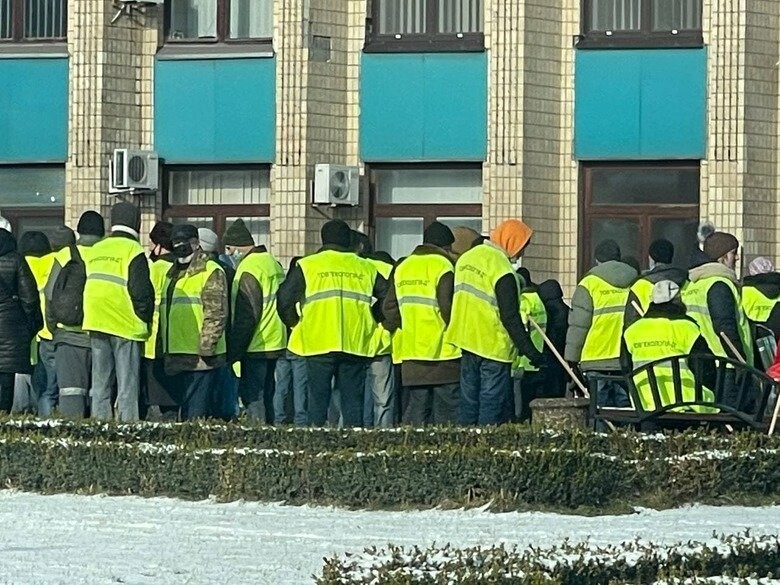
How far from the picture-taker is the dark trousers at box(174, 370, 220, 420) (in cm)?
1988

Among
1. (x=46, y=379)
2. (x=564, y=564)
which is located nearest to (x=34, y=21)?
(x=46, y=379)

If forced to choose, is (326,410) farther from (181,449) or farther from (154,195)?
(154,195)

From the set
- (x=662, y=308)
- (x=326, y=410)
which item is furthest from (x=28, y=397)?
(x=662, y=308)

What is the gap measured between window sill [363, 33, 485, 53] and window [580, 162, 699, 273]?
1.95 metres

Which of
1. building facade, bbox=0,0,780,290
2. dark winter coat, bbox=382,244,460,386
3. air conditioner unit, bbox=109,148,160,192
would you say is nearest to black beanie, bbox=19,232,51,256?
dark winter coat, bbox=382,244,460,386

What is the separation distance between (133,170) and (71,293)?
29.9 ft

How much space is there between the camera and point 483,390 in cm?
1842

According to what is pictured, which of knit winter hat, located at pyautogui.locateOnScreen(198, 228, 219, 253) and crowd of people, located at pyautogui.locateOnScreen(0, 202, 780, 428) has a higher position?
knit winter hat, located at pyautogui.locateOnScreen(198, 228, 219, 253)

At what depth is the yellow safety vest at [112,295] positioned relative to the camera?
61.4 feet

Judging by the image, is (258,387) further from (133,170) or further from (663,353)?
(133,170)

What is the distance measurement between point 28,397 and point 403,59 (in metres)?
8.07

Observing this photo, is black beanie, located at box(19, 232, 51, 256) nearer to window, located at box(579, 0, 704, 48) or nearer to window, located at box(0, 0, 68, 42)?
window, located at box(0, 0, 68, 42)

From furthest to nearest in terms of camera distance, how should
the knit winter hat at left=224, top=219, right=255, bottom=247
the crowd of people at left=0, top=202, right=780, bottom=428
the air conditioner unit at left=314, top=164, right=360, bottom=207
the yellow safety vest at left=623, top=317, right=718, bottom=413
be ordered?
the air conditioner unit at left=314, top=164, right=360, bottom=207, the knit winter hat at left=224, top=219, right=255, bottom=247, the crowd of people at left=0, top=202, right=780, bottom=428, the yellow safety vest at left=623, top=317, right=718, bottom=413

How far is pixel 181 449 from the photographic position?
1452 centimetres
